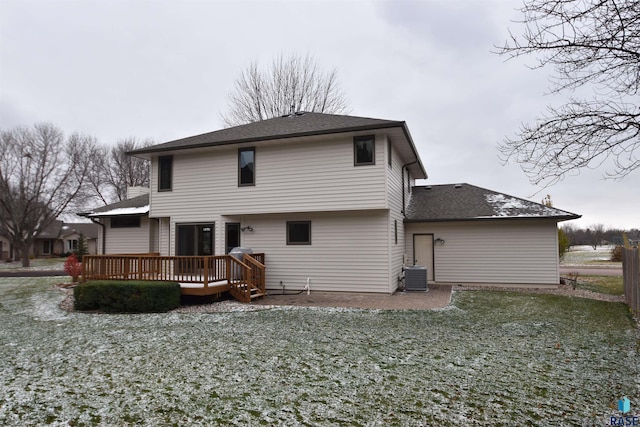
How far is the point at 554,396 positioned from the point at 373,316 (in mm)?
4409

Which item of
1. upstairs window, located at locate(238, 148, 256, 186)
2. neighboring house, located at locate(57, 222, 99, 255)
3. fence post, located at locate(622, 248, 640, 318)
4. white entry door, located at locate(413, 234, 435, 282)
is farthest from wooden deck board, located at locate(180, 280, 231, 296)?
neighboring house, located at locate(57, 222, 99, 255)

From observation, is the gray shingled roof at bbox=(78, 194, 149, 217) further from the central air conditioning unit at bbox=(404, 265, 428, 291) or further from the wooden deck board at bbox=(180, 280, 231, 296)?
the central air conditioning unit at bbox=(404, 265, 428, 291)

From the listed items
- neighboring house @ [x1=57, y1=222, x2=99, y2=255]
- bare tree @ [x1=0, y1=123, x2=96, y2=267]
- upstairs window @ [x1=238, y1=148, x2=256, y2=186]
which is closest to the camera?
upstairs window @ [x1=238, y1=148, x2=256, y2=186]

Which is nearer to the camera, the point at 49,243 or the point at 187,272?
the point at 187,272

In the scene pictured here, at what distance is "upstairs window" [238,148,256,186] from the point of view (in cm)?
1230

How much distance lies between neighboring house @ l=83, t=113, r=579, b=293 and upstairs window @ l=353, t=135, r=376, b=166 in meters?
0.03

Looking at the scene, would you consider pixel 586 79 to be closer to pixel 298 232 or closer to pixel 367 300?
pixel 367 300

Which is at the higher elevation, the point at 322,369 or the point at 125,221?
the point at 125,221

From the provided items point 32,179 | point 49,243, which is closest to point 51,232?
point 49,243

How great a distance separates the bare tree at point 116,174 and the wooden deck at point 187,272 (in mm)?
26901

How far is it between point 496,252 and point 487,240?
514mm

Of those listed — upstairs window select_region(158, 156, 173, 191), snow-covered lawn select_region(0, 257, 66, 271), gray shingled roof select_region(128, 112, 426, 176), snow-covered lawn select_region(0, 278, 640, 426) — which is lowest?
snow-covered lawn select_region(0, 257, 66, 271)

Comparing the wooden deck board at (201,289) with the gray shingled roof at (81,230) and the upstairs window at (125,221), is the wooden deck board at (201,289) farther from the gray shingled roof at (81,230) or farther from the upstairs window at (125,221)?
the gray shingled roof at (81,230)

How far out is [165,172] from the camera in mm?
13336
